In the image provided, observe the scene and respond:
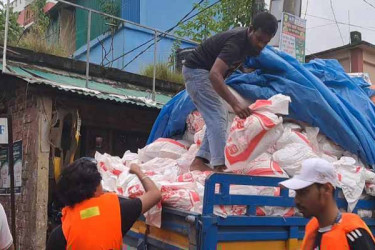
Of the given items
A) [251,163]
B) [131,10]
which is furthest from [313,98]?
[131,10]

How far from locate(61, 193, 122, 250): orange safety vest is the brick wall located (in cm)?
425

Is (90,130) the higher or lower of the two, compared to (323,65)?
lower

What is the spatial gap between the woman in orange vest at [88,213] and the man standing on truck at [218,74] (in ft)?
3.43

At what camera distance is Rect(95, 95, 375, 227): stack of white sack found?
9.77ft

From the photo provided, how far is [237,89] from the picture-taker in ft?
13.4

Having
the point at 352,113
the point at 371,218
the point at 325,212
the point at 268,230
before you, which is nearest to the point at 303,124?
the point at 352,113

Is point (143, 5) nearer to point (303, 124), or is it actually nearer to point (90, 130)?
point (90, 130)

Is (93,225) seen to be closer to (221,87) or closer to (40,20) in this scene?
(221,87)

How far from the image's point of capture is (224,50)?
11.1 ft

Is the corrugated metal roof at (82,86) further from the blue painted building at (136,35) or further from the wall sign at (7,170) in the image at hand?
the blue painted building at (136,35)

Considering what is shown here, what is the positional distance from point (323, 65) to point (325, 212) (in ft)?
10.1

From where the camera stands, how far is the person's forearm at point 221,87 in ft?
10.9

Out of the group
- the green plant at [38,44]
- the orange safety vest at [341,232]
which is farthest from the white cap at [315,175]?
the green plant at [38,44]

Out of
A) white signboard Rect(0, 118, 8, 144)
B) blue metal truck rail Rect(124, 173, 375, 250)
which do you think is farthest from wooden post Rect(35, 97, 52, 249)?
blue metal truck rail Rect(124, 173, 375, 250)
